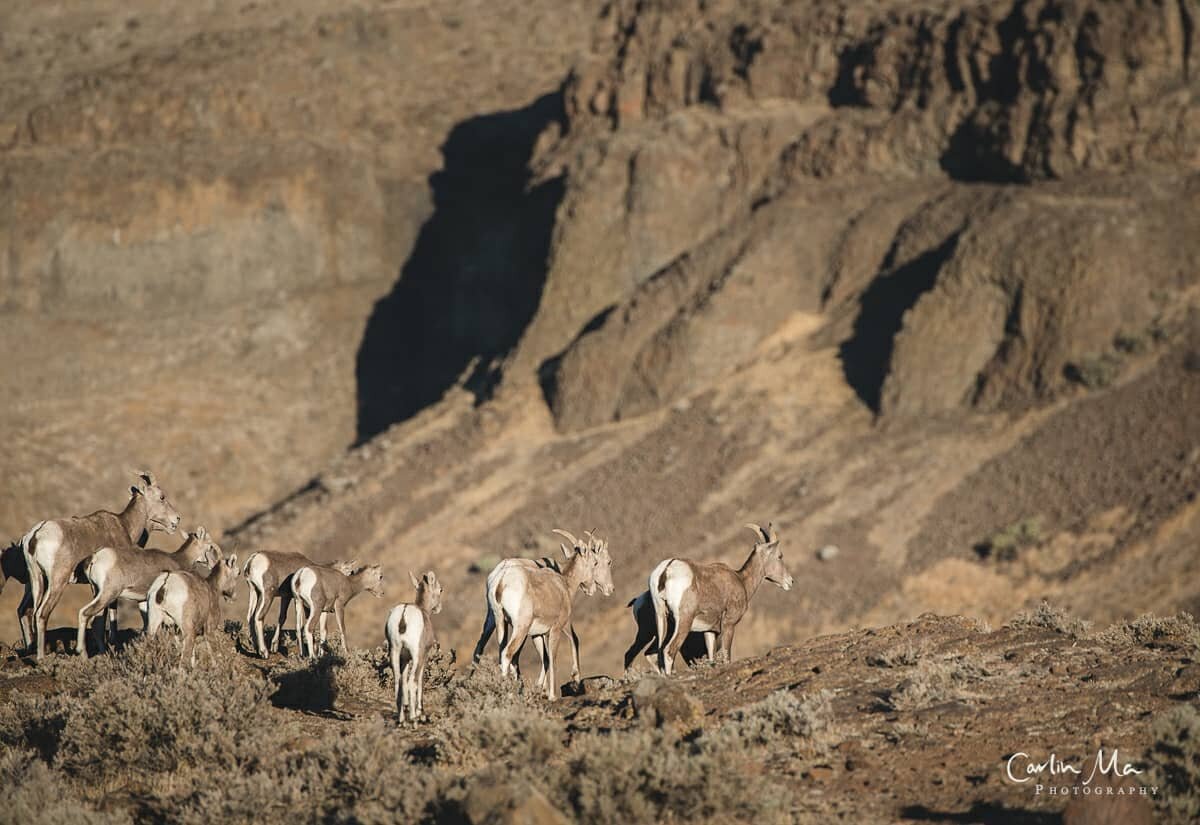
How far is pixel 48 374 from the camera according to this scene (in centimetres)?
7888

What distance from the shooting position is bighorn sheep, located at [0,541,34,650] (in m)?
20.9

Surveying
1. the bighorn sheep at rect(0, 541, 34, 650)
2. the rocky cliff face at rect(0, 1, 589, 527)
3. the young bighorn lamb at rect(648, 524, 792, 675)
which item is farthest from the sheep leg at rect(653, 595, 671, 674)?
the rocky cliff face at rect(0, 1, 589, 527)

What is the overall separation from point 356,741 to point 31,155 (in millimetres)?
77320

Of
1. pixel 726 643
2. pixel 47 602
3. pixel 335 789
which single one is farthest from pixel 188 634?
pixel 726 643

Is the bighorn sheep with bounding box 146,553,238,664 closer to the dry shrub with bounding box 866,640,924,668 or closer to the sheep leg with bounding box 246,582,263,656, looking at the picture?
the sheep leg with bounding box 246,582,263,656

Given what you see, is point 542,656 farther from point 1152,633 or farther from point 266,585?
point 1152,633

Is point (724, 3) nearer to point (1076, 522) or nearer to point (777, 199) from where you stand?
point (777, 199)

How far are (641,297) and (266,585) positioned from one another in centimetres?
4462

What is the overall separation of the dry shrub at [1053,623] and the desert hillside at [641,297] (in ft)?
73.5

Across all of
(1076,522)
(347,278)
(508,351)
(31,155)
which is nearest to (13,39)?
(31,155)

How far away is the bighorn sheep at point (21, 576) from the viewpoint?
2094cm

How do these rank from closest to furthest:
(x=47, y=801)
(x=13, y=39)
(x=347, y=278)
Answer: (x=47, y=801) → (x=347, y=278) → (x=13, y=39)

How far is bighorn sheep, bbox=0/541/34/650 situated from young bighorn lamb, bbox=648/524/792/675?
777 centimetres

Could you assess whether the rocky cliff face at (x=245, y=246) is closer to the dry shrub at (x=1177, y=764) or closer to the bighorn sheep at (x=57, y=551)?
the bighorn sheep at (x=57, y=551)
